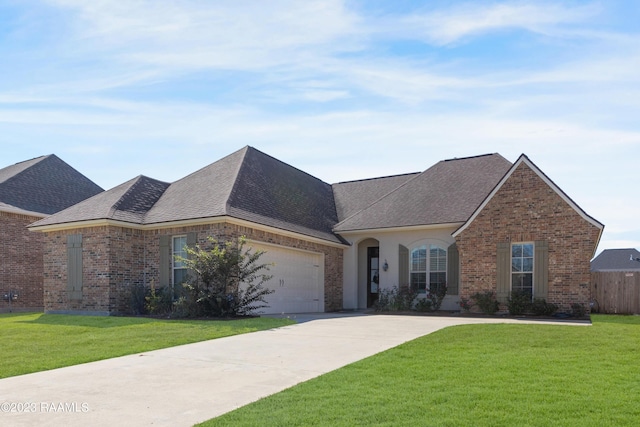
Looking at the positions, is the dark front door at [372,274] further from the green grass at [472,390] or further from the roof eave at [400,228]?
the green grass at [472,390]

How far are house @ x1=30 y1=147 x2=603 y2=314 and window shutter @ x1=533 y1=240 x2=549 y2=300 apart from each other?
0.03 m

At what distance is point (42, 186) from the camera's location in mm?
23516

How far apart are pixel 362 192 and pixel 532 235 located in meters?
10.1

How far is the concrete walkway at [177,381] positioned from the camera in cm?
512

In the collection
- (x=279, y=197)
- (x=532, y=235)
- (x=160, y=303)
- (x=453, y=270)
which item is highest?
(x=279, y=197)

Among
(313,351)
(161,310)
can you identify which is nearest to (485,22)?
(313,351)

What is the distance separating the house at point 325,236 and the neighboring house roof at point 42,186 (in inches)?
189

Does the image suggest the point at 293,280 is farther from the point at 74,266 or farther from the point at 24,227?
the point at 24,227

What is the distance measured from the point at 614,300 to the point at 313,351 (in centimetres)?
1266

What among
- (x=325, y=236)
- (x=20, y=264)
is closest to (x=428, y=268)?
(x=325, y=236)

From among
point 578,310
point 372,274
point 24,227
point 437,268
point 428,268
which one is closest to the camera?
point 578,310

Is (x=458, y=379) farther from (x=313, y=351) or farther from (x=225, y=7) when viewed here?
(x=225, y=7)

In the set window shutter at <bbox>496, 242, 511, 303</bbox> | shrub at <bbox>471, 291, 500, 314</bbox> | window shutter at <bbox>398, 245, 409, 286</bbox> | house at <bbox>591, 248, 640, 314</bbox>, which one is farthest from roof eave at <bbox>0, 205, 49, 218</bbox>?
house at <bbox>591, 248, 640, 314</bbox>

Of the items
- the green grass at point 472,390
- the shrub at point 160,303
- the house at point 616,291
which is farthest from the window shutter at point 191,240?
the house at point 616,291
